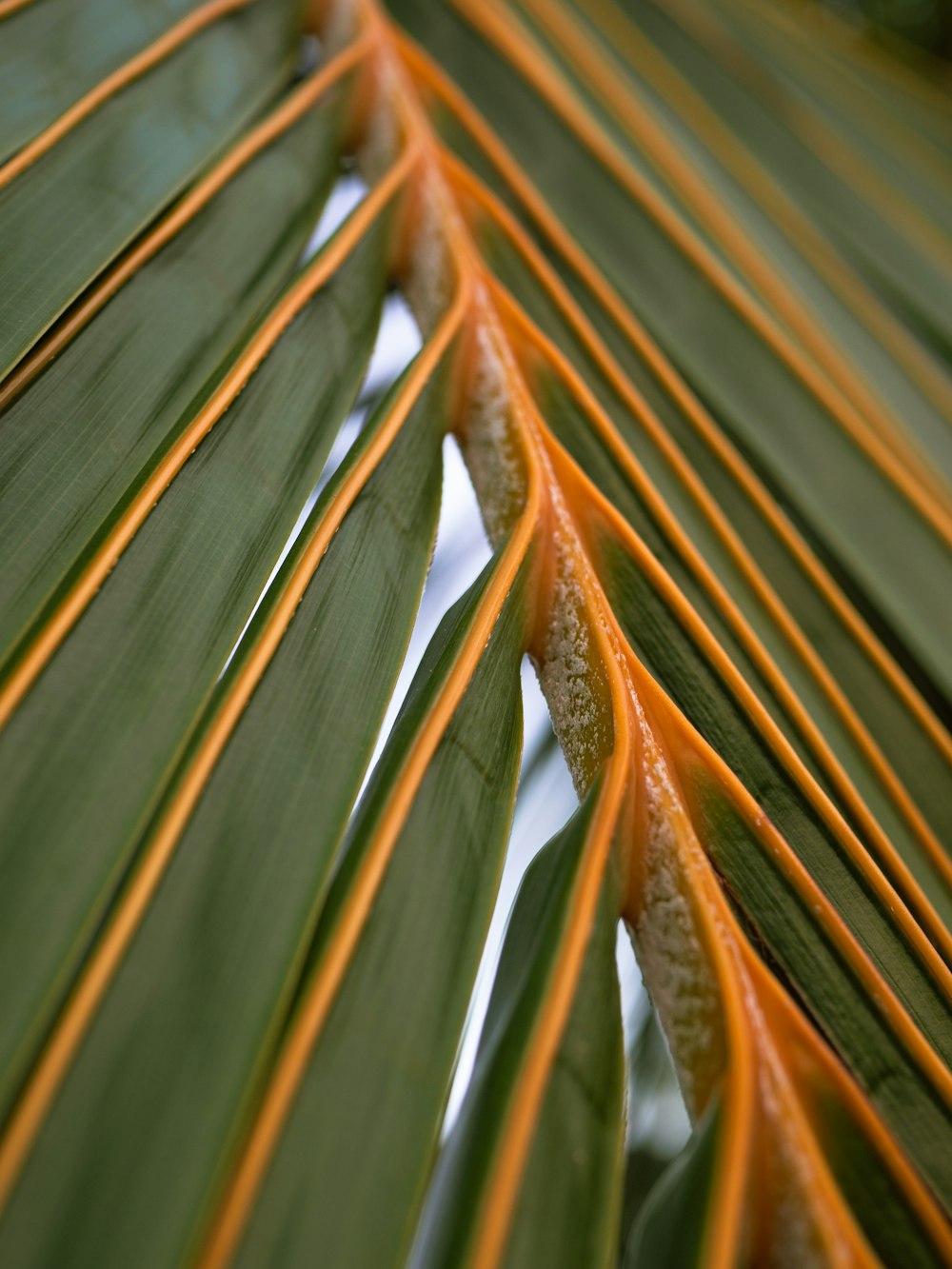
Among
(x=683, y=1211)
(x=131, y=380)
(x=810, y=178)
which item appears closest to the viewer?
(x=683, y=1211)

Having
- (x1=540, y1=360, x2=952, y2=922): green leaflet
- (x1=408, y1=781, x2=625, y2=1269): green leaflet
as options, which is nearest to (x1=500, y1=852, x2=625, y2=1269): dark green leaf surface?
(x1=408, y1=781, x2=625, y2=1269): green leaflet

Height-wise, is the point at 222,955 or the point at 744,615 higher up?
the point at 744,615

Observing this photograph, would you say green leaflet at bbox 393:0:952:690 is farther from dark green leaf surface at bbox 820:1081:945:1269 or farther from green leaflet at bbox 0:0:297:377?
dark green leaf surface at bbox 820:1081:945:1269

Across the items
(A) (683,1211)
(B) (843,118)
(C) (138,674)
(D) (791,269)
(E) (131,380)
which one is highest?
(B) (843,118)

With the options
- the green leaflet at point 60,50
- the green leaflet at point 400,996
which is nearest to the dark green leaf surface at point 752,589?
the green leaflet at point 400,996

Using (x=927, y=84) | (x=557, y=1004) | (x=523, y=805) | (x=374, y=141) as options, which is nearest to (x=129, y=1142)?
(x=557, y=1004)

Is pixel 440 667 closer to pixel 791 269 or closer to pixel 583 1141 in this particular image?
pixel 583 1141

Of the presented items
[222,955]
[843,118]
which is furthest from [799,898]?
[843,118]

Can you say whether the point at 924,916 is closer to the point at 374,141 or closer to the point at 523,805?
the point at 523,805
